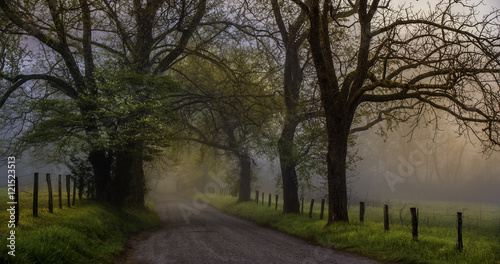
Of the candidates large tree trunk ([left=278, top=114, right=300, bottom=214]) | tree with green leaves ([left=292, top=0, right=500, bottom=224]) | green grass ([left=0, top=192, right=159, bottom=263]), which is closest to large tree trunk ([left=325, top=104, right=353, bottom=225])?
tree with green leaves ([left=292, top=0, right=500, bottom=224])

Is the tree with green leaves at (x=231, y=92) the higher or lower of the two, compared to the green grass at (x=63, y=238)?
higher

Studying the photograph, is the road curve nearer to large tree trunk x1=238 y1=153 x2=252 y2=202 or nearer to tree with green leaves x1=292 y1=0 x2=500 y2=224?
tree with green leaves x1=292 y1=0 x2=500 y2=224

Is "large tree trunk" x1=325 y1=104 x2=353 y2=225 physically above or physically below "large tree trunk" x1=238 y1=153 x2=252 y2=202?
above

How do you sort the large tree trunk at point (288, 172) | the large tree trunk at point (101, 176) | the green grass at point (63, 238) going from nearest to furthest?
the green grass at point (63, 238) → the large tree trunk at point (101, 176) → the large tree trunk at point (288, 172)

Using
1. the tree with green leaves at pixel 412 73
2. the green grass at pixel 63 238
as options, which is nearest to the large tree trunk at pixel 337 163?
the tree with green leaves at pixel 412 73

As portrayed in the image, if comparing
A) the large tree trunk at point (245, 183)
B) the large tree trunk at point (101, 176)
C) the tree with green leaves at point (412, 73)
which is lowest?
the large tree trunk at point (245, 183)

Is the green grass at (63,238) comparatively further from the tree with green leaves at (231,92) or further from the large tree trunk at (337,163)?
the tree with green leaves at (231,92)

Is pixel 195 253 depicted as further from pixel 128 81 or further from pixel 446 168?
pixel 446 168

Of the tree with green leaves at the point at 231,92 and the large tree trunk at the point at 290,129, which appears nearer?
the large tree trunk at the point at 290,129

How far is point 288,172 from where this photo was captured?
1966cm

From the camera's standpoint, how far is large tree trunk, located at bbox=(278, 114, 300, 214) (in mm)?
18281

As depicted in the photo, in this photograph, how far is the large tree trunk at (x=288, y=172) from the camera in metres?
18.3

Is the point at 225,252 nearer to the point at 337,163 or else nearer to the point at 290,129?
the point at 337,163

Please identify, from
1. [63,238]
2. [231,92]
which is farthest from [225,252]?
[231,92]
